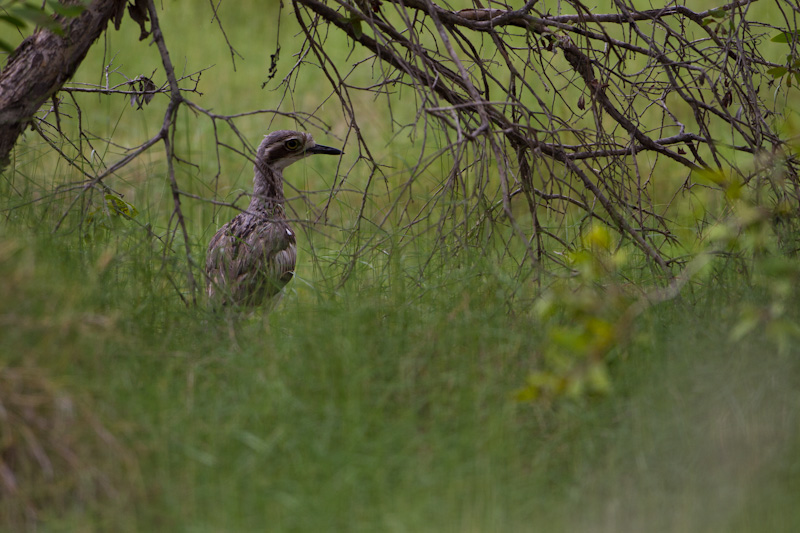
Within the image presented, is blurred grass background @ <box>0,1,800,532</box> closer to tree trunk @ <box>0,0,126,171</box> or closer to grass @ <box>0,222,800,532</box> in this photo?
grass @ <box>0,222,800,532</box>

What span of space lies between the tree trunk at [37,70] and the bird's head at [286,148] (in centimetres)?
210

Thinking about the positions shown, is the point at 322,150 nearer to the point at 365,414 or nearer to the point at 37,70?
the point at 37,70

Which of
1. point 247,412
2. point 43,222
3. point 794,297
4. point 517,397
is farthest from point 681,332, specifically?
point 43,222

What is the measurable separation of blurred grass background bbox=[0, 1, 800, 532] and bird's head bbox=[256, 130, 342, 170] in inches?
81.0

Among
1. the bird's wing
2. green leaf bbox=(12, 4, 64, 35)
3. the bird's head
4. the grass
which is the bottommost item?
the grass

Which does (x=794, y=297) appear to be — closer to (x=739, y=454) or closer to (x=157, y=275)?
(x=739, y=454)

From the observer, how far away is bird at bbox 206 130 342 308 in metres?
4.53

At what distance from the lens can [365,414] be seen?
325cm

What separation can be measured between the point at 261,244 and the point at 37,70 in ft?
5.98

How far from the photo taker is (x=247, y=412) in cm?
319

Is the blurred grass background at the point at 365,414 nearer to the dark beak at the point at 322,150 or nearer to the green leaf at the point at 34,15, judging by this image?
the green leaf at the point at 34,15

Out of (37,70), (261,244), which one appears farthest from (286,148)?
(37,70)

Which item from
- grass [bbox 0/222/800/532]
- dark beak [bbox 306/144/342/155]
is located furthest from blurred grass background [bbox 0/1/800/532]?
dark beak [bbox 306/144/342/155]

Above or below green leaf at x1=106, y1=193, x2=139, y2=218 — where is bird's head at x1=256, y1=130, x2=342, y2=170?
above
